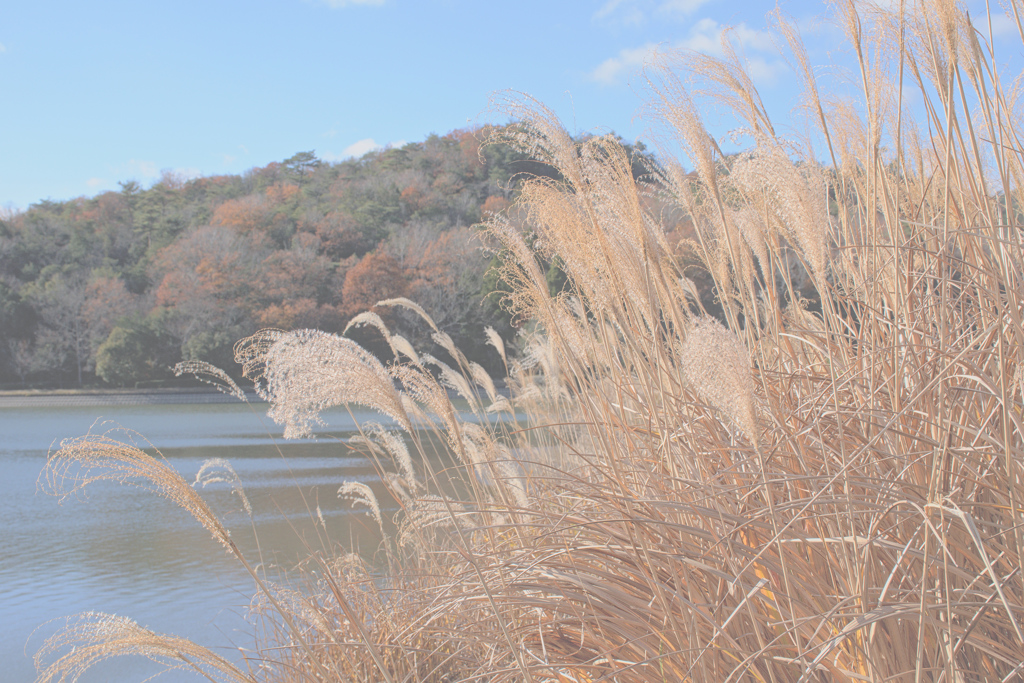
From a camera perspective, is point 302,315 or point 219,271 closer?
point 302,315

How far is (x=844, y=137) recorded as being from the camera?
7.38 ft

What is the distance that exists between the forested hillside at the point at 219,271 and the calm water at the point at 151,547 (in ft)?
45.0

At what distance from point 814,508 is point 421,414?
1.75m

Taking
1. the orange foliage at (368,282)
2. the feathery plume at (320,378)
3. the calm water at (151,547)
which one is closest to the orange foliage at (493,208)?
the feathery plume at (320,378)

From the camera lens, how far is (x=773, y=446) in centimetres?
116

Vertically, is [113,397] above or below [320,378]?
below

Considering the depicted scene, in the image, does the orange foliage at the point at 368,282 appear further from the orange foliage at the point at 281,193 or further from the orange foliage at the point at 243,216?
the orange foliage at the point at 281,193

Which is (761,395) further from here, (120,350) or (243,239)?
(243,239)

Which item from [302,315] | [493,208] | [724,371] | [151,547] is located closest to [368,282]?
[302,315]

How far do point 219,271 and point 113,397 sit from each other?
7.92 m

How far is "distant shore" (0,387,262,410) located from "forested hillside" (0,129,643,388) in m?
0.91

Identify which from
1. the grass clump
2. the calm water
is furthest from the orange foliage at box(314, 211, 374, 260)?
the grass clump

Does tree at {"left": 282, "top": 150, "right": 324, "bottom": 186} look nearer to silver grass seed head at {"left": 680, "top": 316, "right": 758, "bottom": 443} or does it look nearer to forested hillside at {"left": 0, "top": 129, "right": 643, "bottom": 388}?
forested hillside at {"left": 0, "top": 129, "right": 643, "bottom": 388}

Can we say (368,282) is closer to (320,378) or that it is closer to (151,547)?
(151,547)
